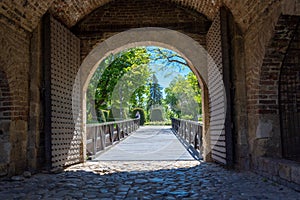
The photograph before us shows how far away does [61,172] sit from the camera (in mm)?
4879

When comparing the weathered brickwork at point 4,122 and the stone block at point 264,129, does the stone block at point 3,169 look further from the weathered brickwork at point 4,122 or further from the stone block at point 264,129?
the stone block at point 264,129

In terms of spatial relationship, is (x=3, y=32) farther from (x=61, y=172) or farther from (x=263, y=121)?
(x=263, y=121)

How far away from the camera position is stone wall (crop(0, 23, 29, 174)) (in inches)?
166

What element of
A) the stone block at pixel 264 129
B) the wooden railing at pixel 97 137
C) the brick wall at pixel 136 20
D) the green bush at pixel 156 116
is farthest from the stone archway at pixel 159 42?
the green bush at pixel 156 116

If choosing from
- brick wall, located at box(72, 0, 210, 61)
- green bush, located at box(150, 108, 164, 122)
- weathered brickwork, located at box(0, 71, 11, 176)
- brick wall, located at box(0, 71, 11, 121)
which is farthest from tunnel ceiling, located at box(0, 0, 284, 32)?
green bush, located at box(150, 108, 164, 122)

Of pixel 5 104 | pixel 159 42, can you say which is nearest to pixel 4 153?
pixel 5 104

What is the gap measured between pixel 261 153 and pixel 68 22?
4.26 m

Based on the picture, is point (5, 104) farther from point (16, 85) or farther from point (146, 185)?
point (146, 185)

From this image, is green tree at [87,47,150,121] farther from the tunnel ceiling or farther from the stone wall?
the stone wall

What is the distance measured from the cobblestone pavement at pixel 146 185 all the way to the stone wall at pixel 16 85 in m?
0.38

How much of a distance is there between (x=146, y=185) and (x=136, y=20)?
11.6 ft

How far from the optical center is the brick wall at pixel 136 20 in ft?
19.6

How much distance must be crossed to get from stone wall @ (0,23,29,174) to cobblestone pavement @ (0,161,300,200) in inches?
14.9

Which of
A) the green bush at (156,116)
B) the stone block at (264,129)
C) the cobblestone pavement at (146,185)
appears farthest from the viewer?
the green bush at (156,116)
